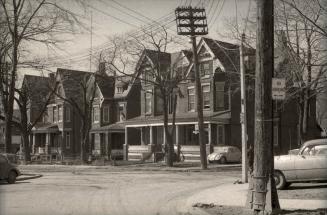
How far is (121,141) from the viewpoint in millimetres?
56531

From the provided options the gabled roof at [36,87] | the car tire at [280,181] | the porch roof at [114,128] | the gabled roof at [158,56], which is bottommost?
the car tire at [280,181]

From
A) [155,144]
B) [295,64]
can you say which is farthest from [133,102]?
[295,64]

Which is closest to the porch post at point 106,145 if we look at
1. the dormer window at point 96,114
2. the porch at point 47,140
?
the dormer window at point 96,114

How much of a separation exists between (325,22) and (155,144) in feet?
98.0

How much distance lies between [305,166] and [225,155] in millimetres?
22218

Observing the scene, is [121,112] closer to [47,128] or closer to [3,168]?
[47,128]

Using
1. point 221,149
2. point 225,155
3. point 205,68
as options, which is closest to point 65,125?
point 205,68

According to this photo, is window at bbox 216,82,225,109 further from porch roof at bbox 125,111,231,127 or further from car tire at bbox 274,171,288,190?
car tire at bbox 274,171,288,190

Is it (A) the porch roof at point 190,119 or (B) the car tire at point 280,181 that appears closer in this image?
(B) the car tire at point 280,181

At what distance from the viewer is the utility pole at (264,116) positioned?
12.0 meters

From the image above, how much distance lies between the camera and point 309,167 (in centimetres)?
1736

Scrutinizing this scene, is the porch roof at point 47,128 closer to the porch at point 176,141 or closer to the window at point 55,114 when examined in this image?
the window at point 55,114

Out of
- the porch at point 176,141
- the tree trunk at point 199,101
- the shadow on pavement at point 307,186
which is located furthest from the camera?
the porch at point 176,141

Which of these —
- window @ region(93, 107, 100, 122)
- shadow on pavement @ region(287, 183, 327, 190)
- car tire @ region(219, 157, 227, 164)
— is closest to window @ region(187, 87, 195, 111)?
car tire @ region(219, 157, 227, 164)
